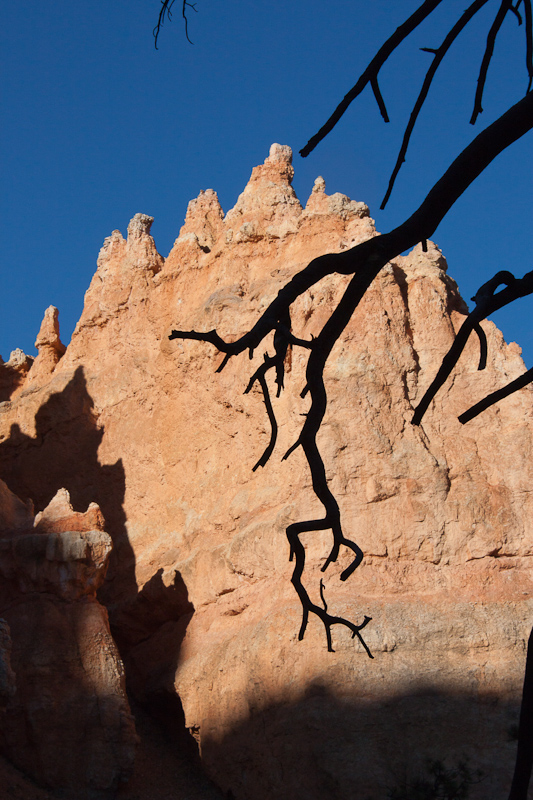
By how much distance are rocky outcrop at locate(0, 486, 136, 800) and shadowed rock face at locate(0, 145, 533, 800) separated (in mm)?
1247

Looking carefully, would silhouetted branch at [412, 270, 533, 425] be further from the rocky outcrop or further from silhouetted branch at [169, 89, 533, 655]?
the rocky outcrop

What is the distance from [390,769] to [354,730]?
58 cm

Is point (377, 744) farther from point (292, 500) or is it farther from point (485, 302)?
point (485, 302)

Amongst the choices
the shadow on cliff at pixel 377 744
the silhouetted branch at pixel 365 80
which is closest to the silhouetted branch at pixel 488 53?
the silhouetted branch at pixel 365 80

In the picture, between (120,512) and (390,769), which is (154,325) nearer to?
(120,512)

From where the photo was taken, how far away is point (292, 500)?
11625mm

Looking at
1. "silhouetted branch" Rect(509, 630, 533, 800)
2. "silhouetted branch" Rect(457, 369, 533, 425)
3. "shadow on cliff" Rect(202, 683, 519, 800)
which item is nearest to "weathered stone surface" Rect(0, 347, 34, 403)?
"shadow on cliff" Rect(202, 683, 519, 800)

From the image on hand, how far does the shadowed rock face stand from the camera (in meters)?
9.35

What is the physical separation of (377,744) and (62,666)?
4.70 metres

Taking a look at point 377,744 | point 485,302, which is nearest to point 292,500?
point 377,744

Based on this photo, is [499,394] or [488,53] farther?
[488,53]

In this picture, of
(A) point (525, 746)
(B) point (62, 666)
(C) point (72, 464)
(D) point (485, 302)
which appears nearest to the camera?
(A) point (525, 746)

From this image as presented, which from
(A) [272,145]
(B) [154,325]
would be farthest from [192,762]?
(A) [272,145]

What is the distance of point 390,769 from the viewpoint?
8.67m
